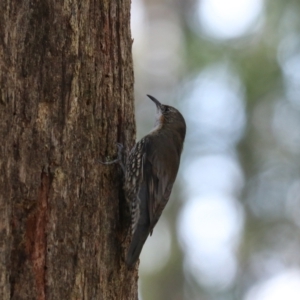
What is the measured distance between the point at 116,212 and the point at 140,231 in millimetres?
285

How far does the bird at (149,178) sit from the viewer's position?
3.96 m

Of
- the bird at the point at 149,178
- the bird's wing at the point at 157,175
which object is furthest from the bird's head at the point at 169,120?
the bird's wing at the point at 157,175

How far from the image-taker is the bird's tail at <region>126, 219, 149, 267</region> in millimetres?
3701

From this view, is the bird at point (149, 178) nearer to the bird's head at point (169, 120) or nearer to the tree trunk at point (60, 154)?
the bird's head at point (169, 120)

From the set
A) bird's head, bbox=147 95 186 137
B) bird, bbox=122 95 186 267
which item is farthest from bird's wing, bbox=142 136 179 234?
bird's head, bbox=147 95 186 137

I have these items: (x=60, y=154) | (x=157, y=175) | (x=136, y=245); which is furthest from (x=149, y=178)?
(x=60, y=154)

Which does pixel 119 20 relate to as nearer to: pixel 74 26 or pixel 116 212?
pixel 74 26

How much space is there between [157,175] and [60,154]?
1.34 metres

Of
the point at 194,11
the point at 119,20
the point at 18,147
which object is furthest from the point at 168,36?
the point at 18,147

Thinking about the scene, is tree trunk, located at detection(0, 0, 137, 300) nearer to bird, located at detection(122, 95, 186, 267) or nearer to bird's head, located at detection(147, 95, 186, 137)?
bird, located at detection(122, 95, 186, 267)

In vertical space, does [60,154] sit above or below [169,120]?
below

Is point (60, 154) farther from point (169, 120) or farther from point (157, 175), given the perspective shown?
point (169, 120)

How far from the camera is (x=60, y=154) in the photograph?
132 inches

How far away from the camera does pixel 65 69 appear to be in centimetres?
348
